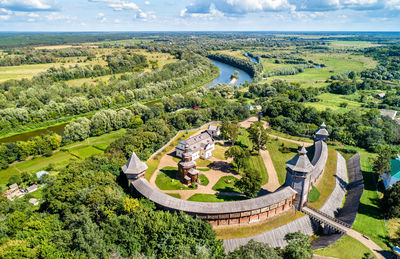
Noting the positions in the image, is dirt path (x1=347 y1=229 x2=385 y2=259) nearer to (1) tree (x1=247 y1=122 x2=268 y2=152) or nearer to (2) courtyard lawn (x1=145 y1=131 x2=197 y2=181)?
(1) tree (x1=247 y1=122 x2=268 y2=152)

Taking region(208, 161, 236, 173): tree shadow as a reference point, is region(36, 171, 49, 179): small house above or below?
below

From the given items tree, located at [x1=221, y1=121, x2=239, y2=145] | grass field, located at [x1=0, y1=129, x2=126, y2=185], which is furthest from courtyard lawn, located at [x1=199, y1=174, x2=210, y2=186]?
grass field, located at [x1=0, y1=129, x2=126, y2=185]

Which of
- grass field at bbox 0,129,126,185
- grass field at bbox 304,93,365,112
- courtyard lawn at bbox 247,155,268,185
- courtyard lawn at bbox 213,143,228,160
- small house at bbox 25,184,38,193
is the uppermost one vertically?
grass field at bbox 304,93,365,112

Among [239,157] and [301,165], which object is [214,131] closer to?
[239,157]

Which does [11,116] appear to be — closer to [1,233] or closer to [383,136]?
[1,233]

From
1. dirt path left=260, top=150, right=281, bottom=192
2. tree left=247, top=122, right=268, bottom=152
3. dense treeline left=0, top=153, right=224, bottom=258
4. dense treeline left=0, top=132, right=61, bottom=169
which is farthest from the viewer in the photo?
tree left=247, top=122, right=268, bottom=152

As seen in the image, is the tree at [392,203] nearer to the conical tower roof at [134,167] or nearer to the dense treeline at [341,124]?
the dense treeline at [341,124]
